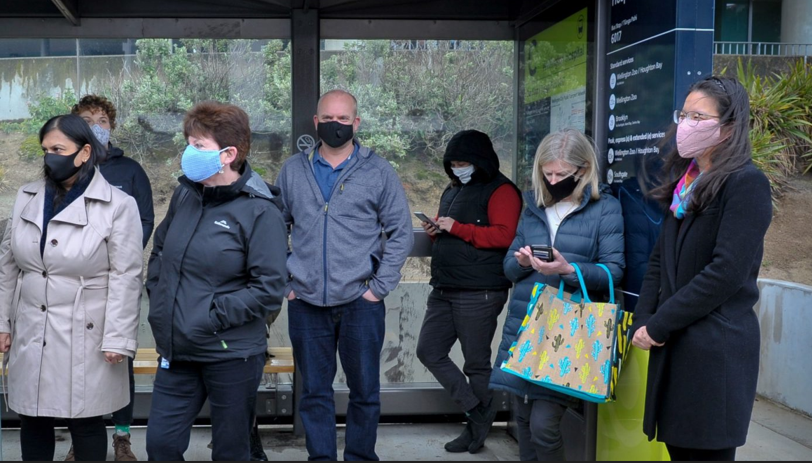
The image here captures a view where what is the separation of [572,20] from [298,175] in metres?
1.63

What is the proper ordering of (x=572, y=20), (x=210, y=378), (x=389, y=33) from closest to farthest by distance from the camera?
1. (x=210, y=378)
2. (x=572, y=20)
3. (x=389, y=33)

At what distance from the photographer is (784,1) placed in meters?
18.4

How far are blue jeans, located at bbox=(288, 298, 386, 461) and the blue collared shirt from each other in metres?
0.55

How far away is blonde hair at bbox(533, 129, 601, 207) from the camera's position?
12.0 ft

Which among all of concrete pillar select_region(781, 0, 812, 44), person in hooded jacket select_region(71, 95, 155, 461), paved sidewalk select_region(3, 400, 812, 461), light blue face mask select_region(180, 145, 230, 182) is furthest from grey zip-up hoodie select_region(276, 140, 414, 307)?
concrete pillar select_region(781, 0, 812, 44)

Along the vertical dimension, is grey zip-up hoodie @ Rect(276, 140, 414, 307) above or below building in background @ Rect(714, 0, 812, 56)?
below

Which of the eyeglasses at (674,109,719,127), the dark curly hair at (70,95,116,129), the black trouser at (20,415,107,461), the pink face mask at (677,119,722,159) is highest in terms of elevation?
the dark curly hair at (70,95,116,129)

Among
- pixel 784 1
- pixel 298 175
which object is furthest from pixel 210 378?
pixel 784 1

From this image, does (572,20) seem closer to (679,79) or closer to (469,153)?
(469,153)

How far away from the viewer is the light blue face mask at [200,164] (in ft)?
10.4

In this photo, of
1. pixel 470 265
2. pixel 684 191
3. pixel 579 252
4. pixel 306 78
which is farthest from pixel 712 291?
pixel 306 78

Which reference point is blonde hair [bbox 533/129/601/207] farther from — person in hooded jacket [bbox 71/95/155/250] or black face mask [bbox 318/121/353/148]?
person in hooded jacket [bbox 71/95/155/250]

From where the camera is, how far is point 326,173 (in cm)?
408

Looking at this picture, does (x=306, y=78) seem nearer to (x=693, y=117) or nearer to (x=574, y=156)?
(x=574, y=156)
